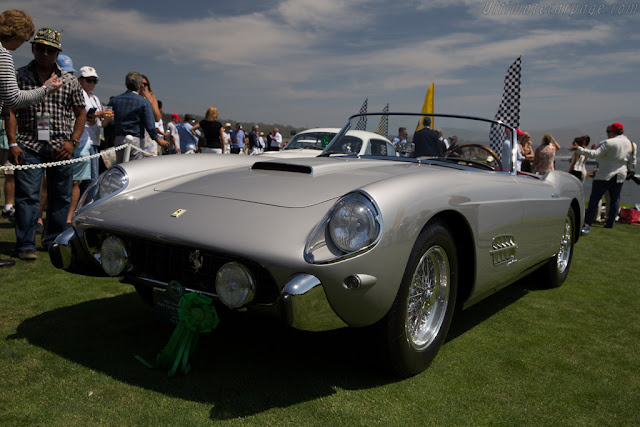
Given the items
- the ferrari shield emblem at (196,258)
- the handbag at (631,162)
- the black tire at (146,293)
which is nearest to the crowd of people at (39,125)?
the black tire at (146,293)

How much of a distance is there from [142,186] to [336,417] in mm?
1601

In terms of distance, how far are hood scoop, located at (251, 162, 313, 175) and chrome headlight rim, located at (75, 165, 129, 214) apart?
2.31 ft

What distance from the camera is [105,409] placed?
198 centimetres

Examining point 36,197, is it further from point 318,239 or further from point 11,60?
point 318,239

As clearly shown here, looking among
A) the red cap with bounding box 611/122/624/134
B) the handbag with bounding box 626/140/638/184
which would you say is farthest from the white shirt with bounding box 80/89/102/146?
→ the handbag with bounding box 626/140/638/184

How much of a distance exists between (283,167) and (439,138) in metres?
1.23

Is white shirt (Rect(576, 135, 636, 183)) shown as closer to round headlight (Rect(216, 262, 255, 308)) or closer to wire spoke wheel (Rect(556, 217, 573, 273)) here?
wire spoke wheel (Rect(556, 217, 573, 273))

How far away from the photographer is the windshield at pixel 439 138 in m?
3.49

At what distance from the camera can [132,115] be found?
5.91 meters

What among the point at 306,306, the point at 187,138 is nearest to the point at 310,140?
the point at 187,138

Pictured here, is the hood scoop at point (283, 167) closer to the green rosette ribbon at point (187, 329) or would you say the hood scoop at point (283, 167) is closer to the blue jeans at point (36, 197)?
the green rosette ribbon at point (187, 329)

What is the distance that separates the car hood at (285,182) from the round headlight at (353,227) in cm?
25

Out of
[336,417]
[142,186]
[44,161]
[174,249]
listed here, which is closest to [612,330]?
[336,417]

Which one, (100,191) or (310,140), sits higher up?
(310,140)
